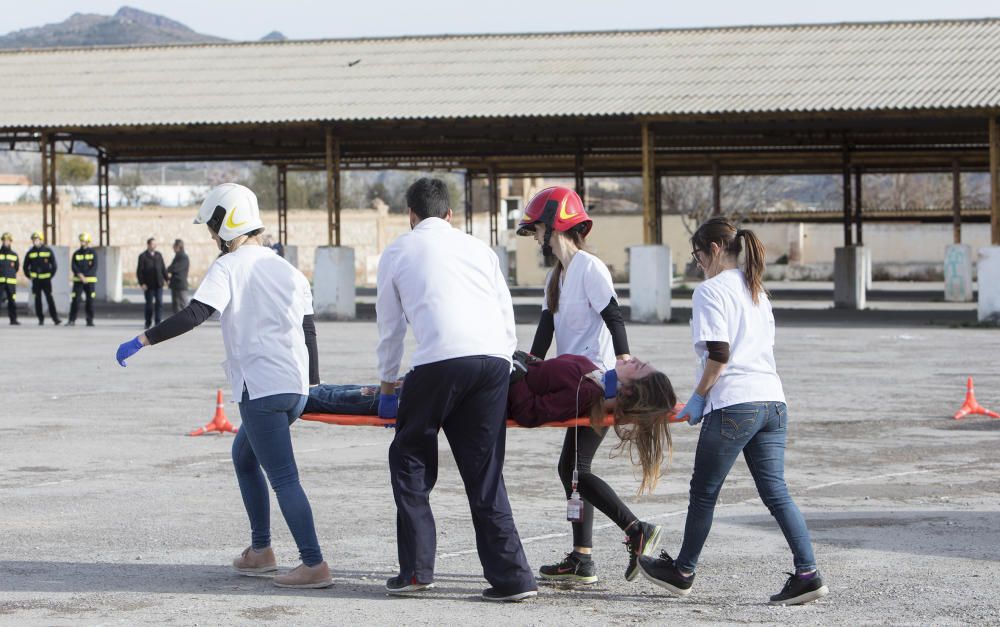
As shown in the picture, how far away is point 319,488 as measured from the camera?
32.3 feet

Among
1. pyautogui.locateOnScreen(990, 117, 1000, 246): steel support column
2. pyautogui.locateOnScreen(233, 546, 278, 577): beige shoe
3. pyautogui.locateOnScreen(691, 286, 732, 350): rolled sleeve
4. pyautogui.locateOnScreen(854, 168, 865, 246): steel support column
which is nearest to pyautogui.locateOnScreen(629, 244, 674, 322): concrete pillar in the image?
pyautogui.locateOnScreen(990, 117, 1000, 246): steel support column

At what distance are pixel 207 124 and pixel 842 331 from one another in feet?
46.8

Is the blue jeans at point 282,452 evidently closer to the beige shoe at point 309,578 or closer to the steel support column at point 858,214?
the beige shoe at point 309,578

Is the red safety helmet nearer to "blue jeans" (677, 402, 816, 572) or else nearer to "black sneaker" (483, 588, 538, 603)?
"blue jeans" (677, 402, 816, 572)

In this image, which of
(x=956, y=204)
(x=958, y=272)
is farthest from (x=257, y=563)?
(x=956, y=204)

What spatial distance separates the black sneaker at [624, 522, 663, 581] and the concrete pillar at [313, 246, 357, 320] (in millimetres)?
25471

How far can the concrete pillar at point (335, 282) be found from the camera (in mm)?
32094

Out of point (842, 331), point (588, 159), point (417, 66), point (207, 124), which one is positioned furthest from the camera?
point (588, 159)

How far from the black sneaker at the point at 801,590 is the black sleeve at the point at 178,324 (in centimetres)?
281

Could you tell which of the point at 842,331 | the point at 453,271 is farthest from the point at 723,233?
the point at 842,331

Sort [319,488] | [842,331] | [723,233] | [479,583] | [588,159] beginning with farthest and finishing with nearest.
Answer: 1. [588,159]
2. [842,331]
3. [319,488]
4. [479,583]
5. [723,233]

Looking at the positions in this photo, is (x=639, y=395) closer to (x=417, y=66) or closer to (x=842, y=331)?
(x=842, y=331)

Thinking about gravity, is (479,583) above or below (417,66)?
below

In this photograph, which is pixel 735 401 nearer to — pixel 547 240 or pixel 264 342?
pixel 547 240
